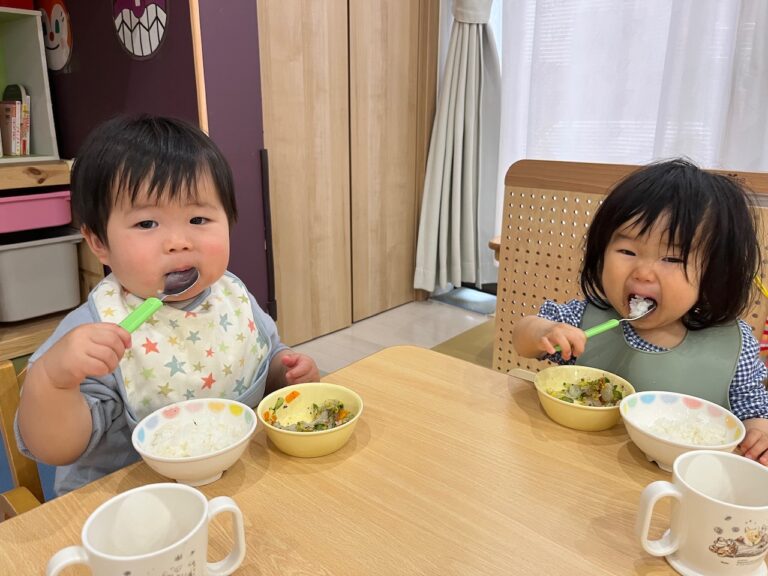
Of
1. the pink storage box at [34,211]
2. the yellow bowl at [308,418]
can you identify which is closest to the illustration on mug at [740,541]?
the yellow bowl at [308,418]

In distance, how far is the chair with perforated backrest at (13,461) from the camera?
0.82m

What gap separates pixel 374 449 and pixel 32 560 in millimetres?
372

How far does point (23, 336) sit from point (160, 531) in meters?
2.44

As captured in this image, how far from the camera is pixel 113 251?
818mm

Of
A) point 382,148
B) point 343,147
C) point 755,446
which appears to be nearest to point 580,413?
point 755,446

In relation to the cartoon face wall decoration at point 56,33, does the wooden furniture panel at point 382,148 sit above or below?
below

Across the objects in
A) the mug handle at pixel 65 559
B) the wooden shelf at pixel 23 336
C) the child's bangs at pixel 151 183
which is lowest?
the wooden shelf at pixel 23 336

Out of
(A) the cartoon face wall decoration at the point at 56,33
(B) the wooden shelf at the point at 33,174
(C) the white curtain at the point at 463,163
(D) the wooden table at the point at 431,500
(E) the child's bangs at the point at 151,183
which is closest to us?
(D) the wooden table at the point at 431,500

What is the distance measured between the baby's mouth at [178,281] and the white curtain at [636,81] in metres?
2.22

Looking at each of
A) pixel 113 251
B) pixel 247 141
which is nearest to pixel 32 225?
pixel 247 141

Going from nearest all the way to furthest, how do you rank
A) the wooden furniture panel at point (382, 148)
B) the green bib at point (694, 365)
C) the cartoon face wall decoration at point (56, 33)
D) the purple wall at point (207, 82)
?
the green bib at point (694, 365) → the purple wall at point (207, 82) → the cartoon face wall decoration at point (56, 33) → the wooden furniture panel at point (382, 148)

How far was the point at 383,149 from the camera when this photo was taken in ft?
9.87

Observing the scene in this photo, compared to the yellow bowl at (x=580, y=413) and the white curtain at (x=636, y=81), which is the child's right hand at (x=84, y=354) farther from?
the white curtain at (x=636, y=81)

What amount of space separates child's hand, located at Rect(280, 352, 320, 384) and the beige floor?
1.56 metres
